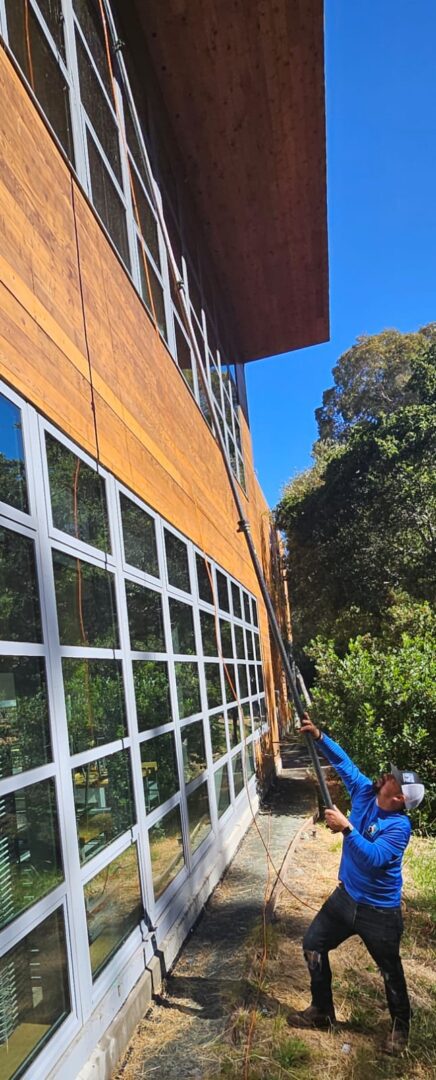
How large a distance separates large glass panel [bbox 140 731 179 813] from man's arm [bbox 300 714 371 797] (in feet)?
3.61

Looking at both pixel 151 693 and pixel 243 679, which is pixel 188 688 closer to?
pixel 151 693

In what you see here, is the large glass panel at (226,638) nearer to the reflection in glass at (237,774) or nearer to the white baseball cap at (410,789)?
the reflection in glass at (237,774)

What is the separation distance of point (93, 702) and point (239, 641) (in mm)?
6103

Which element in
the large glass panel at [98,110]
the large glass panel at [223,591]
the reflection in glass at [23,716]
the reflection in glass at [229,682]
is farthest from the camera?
the large glass panel at [223,591]

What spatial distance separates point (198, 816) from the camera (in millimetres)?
5949

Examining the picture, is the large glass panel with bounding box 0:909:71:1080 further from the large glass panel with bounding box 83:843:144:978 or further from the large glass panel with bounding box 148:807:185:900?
the large glass panel with bounding box 148:807:185:900

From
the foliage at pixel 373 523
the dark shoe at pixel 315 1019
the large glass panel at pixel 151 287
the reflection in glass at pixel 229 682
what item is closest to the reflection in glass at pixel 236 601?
the reflection in glass at pixel 229 682

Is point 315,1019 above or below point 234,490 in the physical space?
below

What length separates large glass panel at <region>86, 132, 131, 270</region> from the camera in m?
4.71

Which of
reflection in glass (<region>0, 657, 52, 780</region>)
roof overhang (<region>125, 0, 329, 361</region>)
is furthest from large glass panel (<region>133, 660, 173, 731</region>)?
roof overhang (<region>125, 0, 329, 361</region>)

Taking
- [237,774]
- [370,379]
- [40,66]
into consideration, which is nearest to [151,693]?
[40,66]

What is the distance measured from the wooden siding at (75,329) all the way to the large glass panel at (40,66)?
0.35 metres

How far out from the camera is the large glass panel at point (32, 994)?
2443 mm

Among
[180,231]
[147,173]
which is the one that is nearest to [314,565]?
[180,231]
